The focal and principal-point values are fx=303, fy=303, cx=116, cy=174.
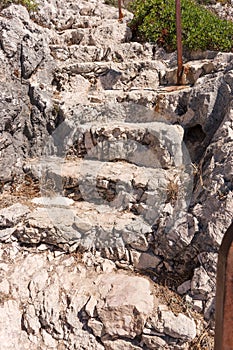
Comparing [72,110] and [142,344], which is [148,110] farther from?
[142,344]

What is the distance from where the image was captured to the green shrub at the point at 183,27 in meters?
5.20

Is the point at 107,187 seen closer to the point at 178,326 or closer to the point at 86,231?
→ the point at 86,231

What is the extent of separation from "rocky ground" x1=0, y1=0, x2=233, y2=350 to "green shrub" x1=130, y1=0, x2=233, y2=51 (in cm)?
21

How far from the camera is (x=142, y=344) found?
272 centimetres

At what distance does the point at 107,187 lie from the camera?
395 centimetres

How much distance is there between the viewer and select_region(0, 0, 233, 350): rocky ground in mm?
2857

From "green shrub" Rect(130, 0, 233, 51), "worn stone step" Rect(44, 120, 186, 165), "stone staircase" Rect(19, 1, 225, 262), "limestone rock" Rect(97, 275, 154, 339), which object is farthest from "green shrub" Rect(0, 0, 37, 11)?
"limestone rock" Rect(97, 275, 154, 339)

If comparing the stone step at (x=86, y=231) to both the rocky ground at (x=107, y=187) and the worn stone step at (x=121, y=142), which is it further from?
the worn stone step at (x=121, y=142)

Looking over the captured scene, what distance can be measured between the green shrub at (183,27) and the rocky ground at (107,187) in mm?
208

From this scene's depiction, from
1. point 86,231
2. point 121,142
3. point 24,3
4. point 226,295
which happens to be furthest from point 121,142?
point 226,295

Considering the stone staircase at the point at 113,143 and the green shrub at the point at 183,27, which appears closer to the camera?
the stone staircase at the point at 113,143

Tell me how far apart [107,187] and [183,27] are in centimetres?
345

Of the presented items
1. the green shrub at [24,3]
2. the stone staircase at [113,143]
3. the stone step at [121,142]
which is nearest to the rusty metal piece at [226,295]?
the stone staircase at [113,143]

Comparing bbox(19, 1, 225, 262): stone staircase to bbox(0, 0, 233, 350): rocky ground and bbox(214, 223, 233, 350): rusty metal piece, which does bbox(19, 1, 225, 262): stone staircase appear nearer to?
bbox(0, 0, 233, 350): rocky ground
